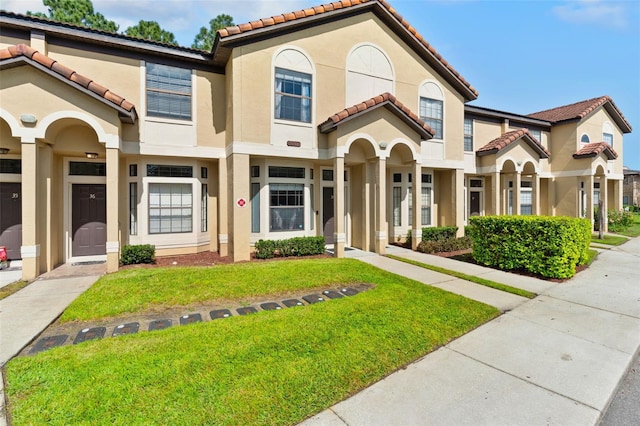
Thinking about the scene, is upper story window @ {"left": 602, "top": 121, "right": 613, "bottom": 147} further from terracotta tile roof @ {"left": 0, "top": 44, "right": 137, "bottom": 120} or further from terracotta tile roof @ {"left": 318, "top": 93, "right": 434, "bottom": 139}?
terracotta tile roof @ {"left": 0, "top": 44, "right": 137, "bottom": 120}

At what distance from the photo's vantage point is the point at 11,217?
9195 millimetres

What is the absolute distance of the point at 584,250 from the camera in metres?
9.74

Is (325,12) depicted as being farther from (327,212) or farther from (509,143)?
(509,143)

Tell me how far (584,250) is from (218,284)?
36.3ft

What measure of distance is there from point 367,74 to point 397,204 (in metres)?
5.66

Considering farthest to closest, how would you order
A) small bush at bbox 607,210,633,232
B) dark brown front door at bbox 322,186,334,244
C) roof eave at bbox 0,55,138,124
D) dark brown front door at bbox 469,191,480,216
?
small bush at bbox 607,210,633,232 → dark brown front door at bbox 469,191,480,216 → dark brown front door at bbox 322,186,334,244 → roof eave at bbox 0,55,138,124

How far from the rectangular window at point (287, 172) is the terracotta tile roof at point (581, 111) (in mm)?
18070

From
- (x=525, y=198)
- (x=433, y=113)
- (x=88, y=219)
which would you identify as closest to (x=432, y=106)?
(x=433, y=113)

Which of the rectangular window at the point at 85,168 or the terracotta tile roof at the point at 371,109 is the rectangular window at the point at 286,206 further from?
the rectangular window at the point at 85,168

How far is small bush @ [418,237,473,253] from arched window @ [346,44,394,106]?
20.4ft

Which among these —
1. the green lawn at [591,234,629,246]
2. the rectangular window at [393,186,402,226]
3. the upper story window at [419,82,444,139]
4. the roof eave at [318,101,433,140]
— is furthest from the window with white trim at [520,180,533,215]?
the roof eave at [318,101,433,140]

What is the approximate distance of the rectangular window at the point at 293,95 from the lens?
10.4 metres

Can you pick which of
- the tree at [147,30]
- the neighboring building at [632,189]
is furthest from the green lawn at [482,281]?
the neighboring building at [632,189]

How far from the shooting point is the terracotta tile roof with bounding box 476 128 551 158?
50.5 ft
